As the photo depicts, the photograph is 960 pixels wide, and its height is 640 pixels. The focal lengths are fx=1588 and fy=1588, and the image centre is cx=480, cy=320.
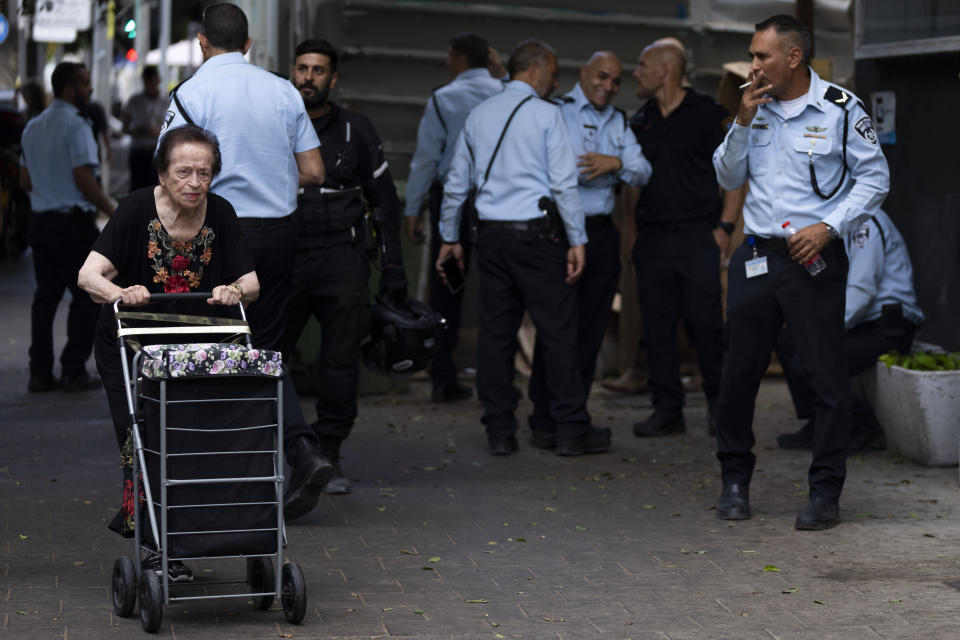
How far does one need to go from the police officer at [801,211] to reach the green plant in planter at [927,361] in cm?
137

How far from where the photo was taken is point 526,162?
8.24 meters

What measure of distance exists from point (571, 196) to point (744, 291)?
1717mm

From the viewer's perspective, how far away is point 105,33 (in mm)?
37750

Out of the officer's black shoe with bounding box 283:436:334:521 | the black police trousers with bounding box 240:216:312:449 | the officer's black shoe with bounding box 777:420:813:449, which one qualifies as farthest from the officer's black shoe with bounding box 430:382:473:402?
the officer's black shoe with bounding box 283:436:334:521

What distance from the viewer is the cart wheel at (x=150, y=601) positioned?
4965mm

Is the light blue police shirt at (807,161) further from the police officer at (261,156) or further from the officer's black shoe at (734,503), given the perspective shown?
the police officer at (261,156)

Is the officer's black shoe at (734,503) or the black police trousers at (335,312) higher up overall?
the black police trousers at (335,312)

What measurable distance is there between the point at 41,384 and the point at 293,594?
607 centimetres

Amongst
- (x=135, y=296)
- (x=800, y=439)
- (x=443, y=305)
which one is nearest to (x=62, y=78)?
(x=443, y=305)

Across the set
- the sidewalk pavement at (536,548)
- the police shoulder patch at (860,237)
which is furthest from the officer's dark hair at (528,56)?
the sidewalk pavement at (536,548)

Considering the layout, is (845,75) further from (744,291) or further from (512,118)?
(744,291)

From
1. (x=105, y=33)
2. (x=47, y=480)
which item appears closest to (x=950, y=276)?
(x=47, y=480)

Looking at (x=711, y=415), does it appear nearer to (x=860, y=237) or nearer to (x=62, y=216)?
(x=860, y=237)

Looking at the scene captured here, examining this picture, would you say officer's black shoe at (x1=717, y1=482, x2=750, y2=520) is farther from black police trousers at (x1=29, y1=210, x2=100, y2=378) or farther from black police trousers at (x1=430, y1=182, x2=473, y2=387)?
black police trousers at (x1=29, y1=210, x2=100, y2=378)
